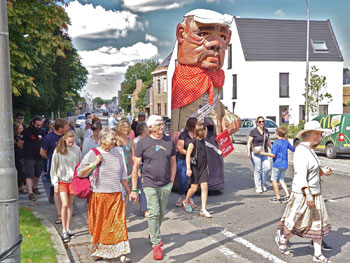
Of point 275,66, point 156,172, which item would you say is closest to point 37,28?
point 156,172

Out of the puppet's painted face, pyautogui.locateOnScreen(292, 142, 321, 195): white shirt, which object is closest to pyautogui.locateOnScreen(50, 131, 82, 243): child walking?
pyautogui.locateOnScreen(292, 142, 321, 195): white shirt

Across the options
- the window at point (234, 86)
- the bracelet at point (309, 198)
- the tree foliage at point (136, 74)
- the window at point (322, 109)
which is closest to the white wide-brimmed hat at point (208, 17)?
the bracelet at point (309, 198)

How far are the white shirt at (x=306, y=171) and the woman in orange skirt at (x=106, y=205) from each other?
87.8 inches

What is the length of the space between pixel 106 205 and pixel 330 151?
12.5 meters

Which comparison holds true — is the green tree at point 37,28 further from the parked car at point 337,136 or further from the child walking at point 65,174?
the parked car at point 337,136

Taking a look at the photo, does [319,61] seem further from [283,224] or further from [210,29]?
[283,224]

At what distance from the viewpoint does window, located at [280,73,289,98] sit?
3234cm

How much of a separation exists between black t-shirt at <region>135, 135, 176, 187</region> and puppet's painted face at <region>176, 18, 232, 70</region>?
438 cm

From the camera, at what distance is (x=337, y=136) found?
48.7 ft

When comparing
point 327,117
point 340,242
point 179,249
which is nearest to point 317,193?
point 340,242

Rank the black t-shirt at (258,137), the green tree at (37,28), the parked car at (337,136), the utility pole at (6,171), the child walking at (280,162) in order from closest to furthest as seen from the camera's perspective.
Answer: the utility pole at (6,171), the green tree at (37,28), the child walking at (280,162), the black t-shirt at (258,137), the parked car at (337,136)

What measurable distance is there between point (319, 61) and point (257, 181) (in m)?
26.2

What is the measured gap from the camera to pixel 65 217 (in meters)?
5.91

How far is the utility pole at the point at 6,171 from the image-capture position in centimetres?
313
